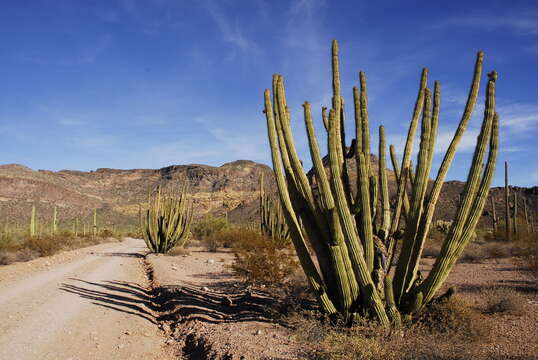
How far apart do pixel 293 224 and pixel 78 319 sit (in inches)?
165

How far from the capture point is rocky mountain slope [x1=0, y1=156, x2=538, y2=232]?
59.1m

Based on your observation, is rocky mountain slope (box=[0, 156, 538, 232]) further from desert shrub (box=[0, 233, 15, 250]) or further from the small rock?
the small rock

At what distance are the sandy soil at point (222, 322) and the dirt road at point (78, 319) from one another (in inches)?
15.6

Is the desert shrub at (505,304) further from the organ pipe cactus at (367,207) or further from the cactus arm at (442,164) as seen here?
the cactus arm at (442,164)

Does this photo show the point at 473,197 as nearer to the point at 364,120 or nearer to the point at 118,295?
the point at 364,120

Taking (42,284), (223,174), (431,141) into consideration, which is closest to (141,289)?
(42,284)

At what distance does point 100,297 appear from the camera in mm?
9523

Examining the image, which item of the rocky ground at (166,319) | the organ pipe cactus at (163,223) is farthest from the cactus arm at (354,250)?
the organ pipe cactus at (163,223)

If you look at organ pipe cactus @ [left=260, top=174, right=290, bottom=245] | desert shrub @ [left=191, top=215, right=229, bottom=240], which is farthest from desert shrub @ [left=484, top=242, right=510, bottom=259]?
desert shrub @ [left=191, top=215, right=229, bottom=240]

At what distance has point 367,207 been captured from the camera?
5.96 meters

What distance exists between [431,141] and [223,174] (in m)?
96.5

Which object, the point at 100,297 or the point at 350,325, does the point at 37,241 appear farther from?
the point at 350,325

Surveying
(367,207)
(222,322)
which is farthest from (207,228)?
(367,207)

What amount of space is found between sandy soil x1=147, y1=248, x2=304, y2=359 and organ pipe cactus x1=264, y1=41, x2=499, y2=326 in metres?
1.10
